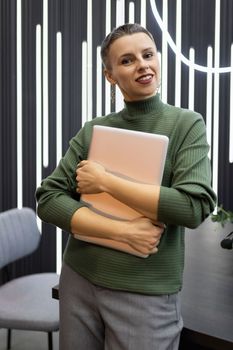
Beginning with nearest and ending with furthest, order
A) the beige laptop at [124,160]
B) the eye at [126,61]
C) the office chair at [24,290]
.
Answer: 1. the beige laptop at [124,160]
2. the eye at [126,61]
3. the office chair at [24,290]

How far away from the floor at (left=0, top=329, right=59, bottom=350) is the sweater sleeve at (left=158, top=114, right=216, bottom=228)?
1.83m

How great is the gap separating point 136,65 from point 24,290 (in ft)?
4.88

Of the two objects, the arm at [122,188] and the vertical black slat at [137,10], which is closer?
the arm at [122,188]

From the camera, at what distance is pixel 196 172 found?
913 millimetres

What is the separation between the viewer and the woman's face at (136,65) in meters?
0.98

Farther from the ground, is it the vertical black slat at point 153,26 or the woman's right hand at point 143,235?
the vertical black slat at point 153,26

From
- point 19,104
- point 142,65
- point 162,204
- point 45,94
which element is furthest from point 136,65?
point 19,104

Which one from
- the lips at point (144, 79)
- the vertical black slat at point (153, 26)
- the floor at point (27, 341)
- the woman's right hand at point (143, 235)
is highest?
the vertical black slat at point (153, 26)

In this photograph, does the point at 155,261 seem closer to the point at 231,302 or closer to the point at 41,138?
the point at 231,302

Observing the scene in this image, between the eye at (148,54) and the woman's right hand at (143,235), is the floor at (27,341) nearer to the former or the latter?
the woman's right hand at (143,235)

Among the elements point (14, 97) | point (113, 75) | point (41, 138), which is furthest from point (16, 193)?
point (113, 75)

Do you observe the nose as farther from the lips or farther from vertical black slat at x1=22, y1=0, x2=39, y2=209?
vertical black slat at x1=22, y1=0, x2=39, y2=209

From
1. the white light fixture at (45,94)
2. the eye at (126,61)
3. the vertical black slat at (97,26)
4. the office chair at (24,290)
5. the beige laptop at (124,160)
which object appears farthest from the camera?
the white light fixture at (45,94)

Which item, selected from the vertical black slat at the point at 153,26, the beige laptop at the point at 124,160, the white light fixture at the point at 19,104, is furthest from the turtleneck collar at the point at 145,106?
the white light fixture at the point at 19,104
